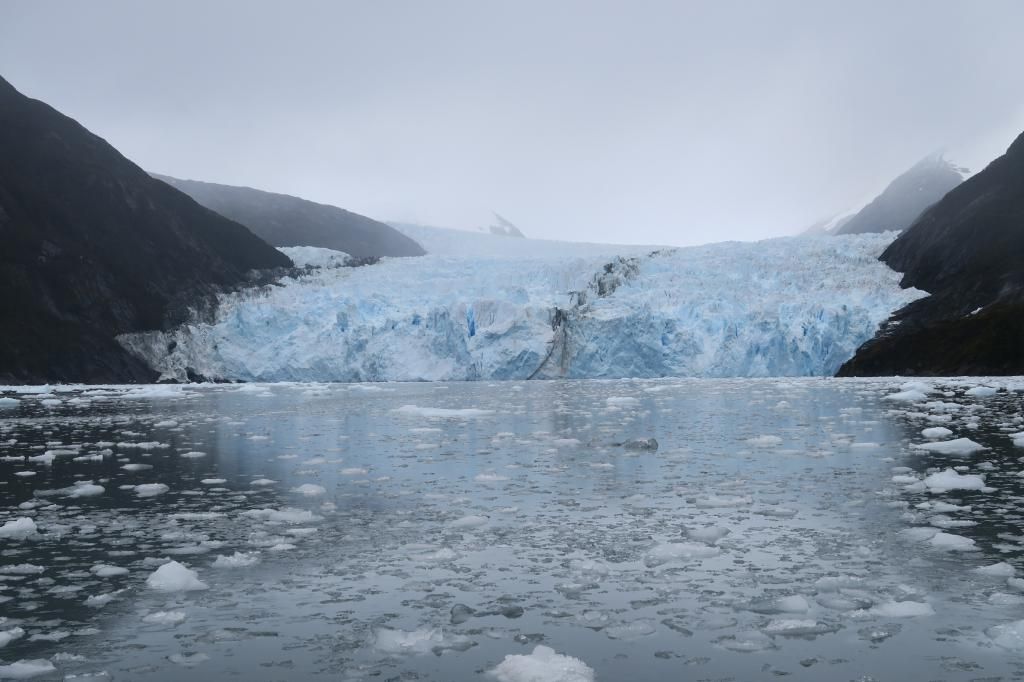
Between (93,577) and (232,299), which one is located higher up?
(232,299)

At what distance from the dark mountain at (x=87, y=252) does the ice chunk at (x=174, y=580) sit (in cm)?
3948

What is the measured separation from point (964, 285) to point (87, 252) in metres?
49.5

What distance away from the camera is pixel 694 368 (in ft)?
126

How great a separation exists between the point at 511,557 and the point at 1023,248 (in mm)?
44176

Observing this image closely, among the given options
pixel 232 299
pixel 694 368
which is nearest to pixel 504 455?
pixel 694 368

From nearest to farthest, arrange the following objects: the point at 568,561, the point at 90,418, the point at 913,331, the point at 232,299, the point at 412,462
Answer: the point at 568,561
the point at 412,462
the point at 90,418
the point at 913,331
the point at 232,299

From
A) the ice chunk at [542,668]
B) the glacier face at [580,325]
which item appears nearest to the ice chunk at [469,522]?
the ice chunk at [542,668]

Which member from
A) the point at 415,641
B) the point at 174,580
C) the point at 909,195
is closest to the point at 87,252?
the point at 174,580

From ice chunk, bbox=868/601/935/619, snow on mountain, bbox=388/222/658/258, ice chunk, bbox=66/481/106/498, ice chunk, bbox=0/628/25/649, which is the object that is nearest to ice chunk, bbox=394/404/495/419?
ice chunk, bbox=66/481/106/498

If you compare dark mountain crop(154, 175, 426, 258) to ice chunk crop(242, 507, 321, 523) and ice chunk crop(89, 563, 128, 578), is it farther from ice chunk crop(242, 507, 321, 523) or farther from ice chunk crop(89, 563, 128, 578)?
ice chunk crop(89, 563, 128, 578)

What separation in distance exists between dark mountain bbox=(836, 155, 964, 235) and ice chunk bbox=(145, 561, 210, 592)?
97.1 m

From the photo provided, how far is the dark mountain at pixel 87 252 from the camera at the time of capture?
42281 millimetres

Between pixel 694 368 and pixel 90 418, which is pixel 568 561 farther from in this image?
pixel 694 368

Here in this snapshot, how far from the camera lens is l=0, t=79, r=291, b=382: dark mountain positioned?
139 ft
